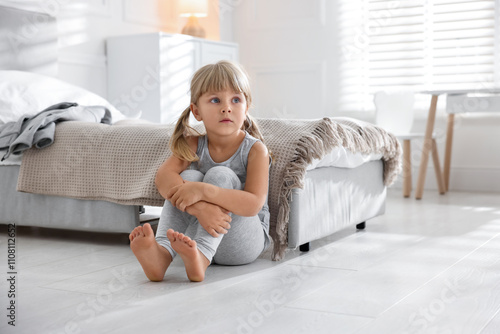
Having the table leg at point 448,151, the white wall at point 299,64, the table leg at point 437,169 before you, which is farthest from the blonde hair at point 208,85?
the white wall at point 299,64

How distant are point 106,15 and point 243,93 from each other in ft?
7.58

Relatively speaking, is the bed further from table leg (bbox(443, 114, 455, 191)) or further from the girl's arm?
table leg (bbox(443, 114, 455, 191))

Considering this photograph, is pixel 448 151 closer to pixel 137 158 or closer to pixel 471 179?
pixel 471 179

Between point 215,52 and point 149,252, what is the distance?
263 centimetres

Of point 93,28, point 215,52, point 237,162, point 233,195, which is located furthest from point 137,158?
point 215,52

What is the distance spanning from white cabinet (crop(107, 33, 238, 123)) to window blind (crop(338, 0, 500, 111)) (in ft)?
3.91

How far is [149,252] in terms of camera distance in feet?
5.01

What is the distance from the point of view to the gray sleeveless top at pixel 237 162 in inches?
68.4

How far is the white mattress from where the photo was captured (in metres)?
2.01

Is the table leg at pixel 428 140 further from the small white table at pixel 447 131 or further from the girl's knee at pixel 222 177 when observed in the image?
the girl's knee at pixel 222 177

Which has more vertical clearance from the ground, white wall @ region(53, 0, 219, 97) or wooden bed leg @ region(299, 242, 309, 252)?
white wall @ region(53, 0, 219, 97)

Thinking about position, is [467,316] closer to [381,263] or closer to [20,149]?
[381,263]

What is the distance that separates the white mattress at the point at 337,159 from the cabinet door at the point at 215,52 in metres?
→ 1.78

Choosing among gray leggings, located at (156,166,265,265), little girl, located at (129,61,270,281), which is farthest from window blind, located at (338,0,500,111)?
gray leggings, located at (156,166,265,265)
